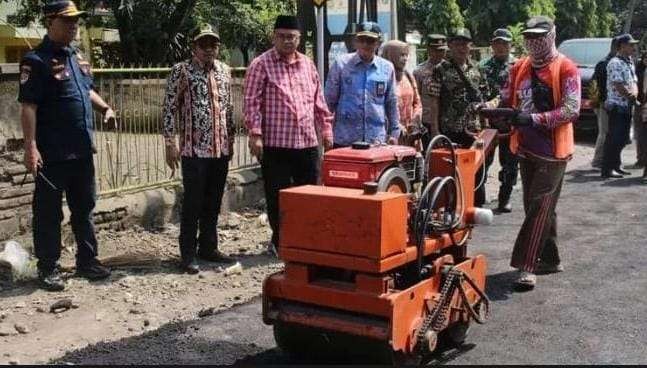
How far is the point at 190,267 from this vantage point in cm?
618

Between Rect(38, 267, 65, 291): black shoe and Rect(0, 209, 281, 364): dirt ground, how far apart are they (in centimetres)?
5

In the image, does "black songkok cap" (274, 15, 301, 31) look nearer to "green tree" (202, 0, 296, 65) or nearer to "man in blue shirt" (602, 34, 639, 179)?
"man in blue shirt" (602, 34, 639, 179)

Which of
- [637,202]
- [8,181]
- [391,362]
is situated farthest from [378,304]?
[637,202]

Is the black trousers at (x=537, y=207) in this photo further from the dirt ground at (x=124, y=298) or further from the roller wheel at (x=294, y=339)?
the roller wheel at (x=294, y=339)

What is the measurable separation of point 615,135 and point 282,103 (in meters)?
6.25

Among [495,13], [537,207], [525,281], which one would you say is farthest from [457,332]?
A: [495,13]

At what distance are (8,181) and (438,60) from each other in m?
3.97

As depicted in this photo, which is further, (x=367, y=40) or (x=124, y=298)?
(x=367, y=40)

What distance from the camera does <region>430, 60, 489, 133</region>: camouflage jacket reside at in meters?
7.45

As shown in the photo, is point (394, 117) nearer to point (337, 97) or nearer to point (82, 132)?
point (337, 97)

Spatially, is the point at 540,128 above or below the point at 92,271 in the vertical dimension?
above

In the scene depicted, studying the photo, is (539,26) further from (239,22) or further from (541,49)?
(239,22)

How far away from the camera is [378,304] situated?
381 cm

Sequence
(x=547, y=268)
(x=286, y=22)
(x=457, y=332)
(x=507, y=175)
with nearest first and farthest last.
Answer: (x=457, y=332), (x=286, y=22), (x=547, y=268), (x=507, y=175)
